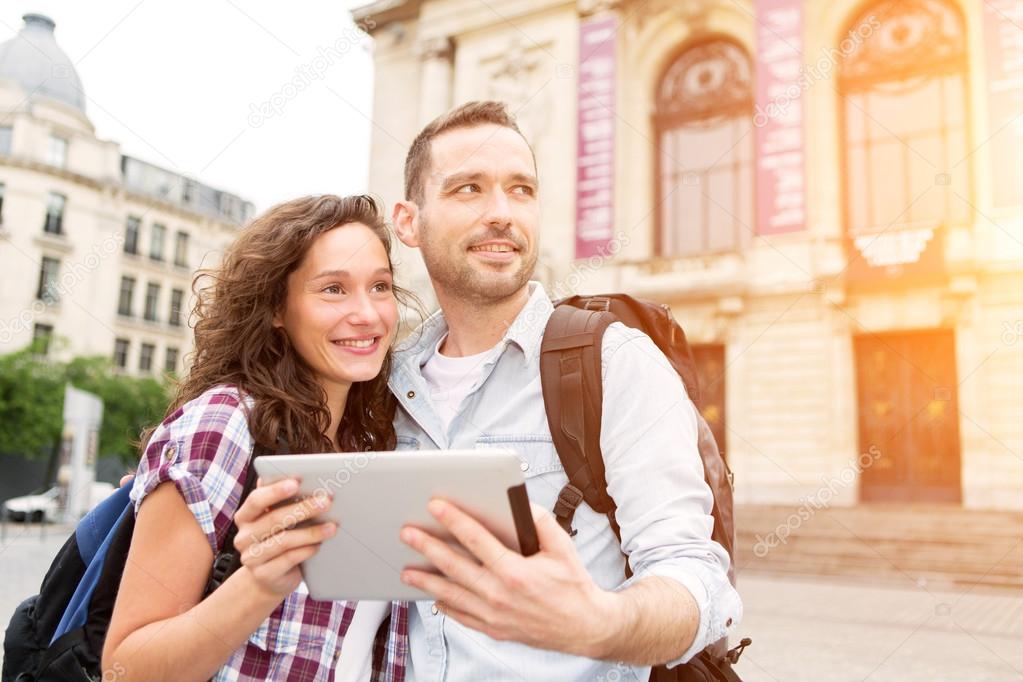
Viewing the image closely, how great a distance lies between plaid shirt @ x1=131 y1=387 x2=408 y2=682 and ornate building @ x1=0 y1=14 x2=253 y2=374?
108ft

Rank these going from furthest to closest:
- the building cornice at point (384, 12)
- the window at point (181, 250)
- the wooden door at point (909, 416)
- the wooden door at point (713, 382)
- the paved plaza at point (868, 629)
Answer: the window at point (181, 250)
the building cornice at point (384, 12)
the wooden door at point (713, 382)
the wooden door at point (909, 416)
the paved plaza at point (868, 629)

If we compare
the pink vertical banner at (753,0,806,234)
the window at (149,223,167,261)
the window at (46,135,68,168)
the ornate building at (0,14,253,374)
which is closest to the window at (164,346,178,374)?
the ornate building at (0,14,253,374)

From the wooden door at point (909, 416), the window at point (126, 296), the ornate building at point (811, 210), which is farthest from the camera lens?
the window at point (126, 296)

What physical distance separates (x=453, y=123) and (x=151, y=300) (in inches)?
1594

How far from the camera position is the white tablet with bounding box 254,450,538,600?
1.29 meters

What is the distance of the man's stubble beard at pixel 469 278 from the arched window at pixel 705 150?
52.2 feet

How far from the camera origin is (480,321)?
2471 millimetres

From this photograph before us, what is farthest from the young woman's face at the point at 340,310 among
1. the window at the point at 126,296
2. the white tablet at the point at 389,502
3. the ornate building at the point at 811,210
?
the window at the point at 126,296

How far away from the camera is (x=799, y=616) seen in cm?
888

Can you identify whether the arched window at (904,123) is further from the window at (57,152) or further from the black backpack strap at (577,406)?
the window at (57,152)

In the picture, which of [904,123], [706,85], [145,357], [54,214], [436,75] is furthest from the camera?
[145,357]

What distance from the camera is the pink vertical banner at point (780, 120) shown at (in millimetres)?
16672

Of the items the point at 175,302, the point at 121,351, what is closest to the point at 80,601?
the point at 121,351

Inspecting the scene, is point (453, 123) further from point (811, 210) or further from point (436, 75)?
point (436, 75)
